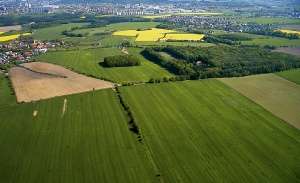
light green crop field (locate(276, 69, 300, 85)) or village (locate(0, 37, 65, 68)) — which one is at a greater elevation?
village (locate(0, 37, 65, 68))

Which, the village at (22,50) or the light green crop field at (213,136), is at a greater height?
the village at (22,50)

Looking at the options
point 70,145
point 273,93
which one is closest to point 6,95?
point 70,145

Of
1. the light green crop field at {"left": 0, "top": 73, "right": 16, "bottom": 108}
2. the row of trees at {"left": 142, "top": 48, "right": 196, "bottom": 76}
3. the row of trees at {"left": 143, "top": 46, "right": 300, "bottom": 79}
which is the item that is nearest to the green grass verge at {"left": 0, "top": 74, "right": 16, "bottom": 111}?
the light green crop field at {"left": 0, "top": 73, "right": 16, "bottom": 108}

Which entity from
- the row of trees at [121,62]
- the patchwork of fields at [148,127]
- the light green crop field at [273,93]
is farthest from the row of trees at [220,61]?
the row of trees at [121,62]

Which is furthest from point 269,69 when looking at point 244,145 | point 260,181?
point 260,181

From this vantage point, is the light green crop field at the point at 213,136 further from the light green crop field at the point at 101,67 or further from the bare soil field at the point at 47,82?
the light green crop field at the point at 101,67

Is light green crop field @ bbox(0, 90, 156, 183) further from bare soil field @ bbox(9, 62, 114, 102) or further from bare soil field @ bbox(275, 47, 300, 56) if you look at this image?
bare soil field @ bbox(275, 47, 300, 56)

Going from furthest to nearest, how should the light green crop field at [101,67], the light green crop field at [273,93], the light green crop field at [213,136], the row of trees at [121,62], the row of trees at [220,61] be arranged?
the row of trees at [121,62] → the row of trees at [220,61] → the light green crop field at [101,67] → the light green crop field at [273,93] → the light green crop field at [213,136]
